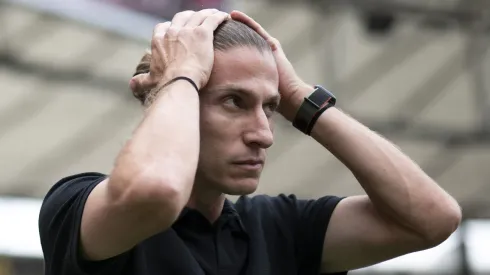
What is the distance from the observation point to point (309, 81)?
20.0 feet

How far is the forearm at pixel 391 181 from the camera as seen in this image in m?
1.56

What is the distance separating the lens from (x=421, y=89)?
656 cm

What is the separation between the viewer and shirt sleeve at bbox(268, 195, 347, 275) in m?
1.60

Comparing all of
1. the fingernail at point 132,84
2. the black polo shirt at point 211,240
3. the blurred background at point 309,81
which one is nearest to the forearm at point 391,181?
the black polo shirt at point 211,240

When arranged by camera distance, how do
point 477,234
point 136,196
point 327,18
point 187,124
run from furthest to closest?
1. point 327,18
2. point 477,234
3. point 187,124
4. point 136,196

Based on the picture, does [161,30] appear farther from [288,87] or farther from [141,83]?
[288,87]

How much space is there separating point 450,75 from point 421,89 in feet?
0.75

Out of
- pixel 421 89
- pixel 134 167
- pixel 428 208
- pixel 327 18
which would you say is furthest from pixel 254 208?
pixel 421 89

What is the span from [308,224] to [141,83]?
374mm

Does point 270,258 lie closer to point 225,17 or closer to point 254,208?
point 254,208

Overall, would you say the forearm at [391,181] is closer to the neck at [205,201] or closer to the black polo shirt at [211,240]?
the black polo shirt at [211,240]

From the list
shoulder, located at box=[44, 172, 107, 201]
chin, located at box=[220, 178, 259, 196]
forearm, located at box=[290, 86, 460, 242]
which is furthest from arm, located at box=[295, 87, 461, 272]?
shoulder, located at box=[44, 172, 107, 201]

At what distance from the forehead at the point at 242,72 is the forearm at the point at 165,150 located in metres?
0.08

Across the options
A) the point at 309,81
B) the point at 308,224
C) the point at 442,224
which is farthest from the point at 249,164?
the point at 309,81
